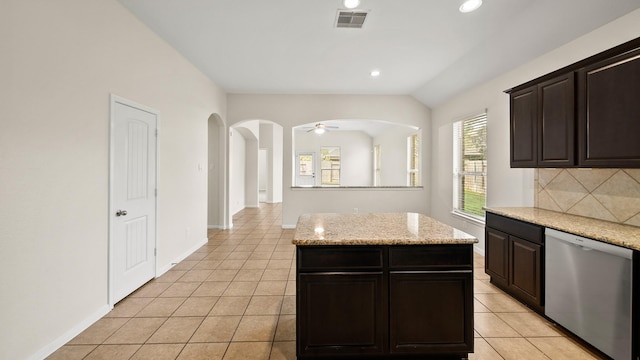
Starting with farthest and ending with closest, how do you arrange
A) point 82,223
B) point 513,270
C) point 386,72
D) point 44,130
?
point 386,72, point 513,270, point 82,223, point 44,130

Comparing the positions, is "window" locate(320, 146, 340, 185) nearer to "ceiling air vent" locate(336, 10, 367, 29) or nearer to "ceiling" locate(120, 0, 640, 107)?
"ceiling" locate(120, 0, 640, 107)

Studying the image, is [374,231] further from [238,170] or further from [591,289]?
[238,170]

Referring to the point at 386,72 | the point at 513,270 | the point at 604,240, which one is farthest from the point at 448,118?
the point at 604,240

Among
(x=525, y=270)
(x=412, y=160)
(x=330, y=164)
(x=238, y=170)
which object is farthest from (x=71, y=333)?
(x=330, y=164)

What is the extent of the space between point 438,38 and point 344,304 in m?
3.33

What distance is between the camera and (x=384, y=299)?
6.33 ft

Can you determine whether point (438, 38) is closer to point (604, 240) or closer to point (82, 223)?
point (604, 240)

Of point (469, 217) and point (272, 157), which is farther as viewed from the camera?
point (272, 157)

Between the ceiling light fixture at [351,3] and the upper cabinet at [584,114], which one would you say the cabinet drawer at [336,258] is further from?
the ceiling light fixture at [351,3]

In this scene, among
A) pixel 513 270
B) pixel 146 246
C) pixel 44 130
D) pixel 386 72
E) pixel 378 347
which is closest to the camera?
pixel 378 347

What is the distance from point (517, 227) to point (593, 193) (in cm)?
73

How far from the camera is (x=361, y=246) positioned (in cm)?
193

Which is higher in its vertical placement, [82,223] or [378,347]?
[82,223]

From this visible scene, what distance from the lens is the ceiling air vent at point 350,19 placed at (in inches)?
121
